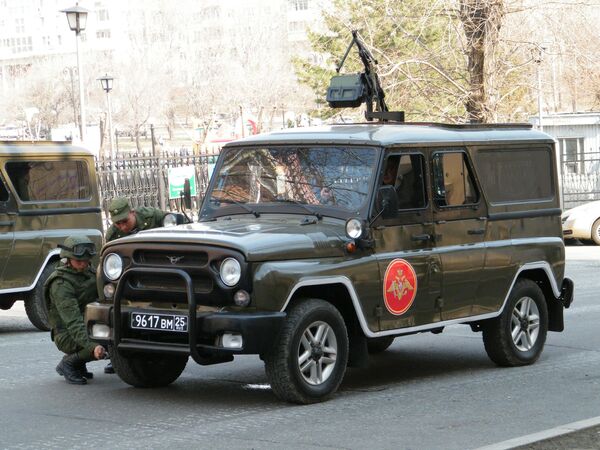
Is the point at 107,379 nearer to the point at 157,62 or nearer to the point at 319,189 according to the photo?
the point at 319,189

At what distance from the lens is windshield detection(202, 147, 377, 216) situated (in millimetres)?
9719

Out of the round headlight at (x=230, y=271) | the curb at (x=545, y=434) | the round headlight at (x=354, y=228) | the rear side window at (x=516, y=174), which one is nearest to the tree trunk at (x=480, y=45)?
the rear side window at (x=516, y=174)

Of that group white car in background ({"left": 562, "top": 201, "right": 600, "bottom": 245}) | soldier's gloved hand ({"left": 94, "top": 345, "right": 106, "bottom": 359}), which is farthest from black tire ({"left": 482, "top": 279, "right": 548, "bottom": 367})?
white car in background ({"left": 562, "top": 201, "right": 600, "bottom": 245})

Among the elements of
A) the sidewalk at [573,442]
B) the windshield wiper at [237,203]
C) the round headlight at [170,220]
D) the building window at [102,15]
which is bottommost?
the sidewalk at [573,442]

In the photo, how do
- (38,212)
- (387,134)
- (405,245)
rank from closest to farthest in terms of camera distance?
1. (405,245)
2. (387,134)
3. (38,212)

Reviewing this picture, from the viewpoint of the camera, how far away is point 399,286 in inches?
382

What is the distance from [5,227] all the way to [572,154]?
23.7 metres

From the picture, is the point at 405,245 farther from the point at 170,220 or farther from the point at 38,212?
the point at 38,212

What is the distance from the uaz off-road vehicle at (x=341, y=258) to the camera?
8.70 meters

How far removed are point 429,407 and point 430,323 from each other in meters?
1.13

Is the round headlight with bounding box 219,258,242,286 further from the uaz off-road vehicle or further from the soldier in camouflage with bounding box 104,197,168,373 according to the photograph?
the soldier in camouflage with bounding box 104,197,168,373

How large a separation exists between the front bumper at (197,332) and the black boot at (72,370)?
105cm

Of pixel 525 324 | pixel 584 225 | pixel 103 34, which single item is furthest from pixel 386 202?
pixel 103 34

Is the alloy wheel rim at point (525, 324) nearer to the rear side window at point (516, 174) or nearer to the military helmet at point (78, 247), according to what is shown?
the rear side window at point (516, 174)
